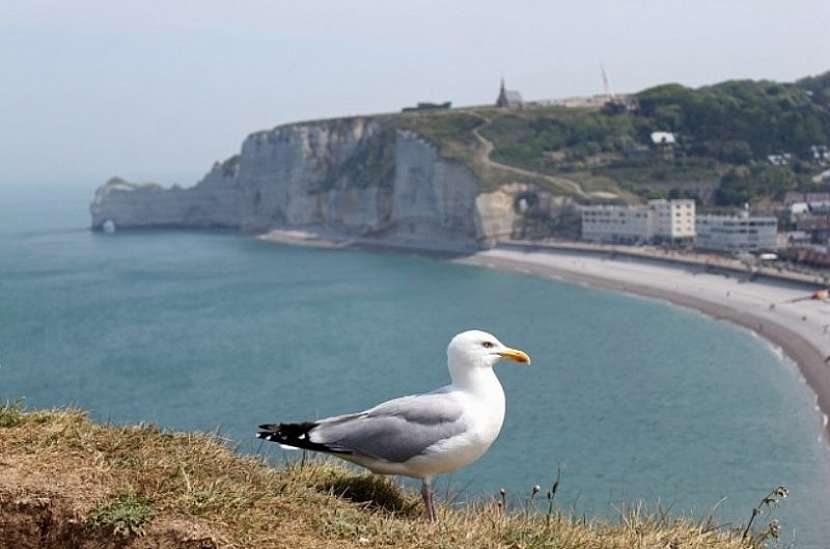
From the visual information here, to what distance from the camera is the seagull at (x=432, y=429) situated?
5.10 m

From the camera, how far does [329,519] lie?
443 cm

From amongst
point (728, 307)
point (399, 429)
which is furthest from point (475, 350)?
point (728, 307)

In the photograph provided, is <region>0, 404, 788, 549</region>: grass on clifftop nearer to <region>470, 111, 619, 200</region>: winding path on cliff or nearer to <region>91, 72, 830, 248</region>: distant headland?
<region>91, 72, 830, 248</region>: distant headland

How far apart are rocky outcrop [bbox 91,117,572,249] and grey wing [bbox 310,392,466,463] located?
205 ft

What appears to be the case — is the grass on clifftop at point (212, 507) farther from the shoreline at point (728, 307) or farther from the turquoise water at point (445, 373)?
the shoreline at point (728, 307)

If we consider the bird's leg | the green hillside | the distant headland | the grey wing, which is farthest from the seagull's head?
the green hillside

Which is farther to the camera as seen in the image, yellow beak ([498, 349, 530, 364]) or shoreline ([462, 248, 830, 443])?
shoreline ([462, 248, 830, 443])

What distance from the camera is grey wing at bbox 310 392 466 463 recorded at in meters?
5.10

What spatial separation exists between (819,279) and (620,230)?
18981 millimetres

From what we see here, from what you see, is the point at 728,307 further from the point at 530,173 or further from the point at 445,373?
the point at 530,173

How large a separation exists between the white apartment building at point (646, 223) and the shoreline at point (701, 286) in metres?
3.71

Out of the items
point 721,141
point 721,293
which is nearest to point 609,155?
point 721,141

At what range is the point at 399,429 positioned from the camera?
17.0 ft

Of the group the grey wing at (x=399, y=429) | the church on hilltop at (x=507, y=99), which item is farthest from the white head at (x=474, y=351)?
the church on hilltop at (x=507, y=99)
